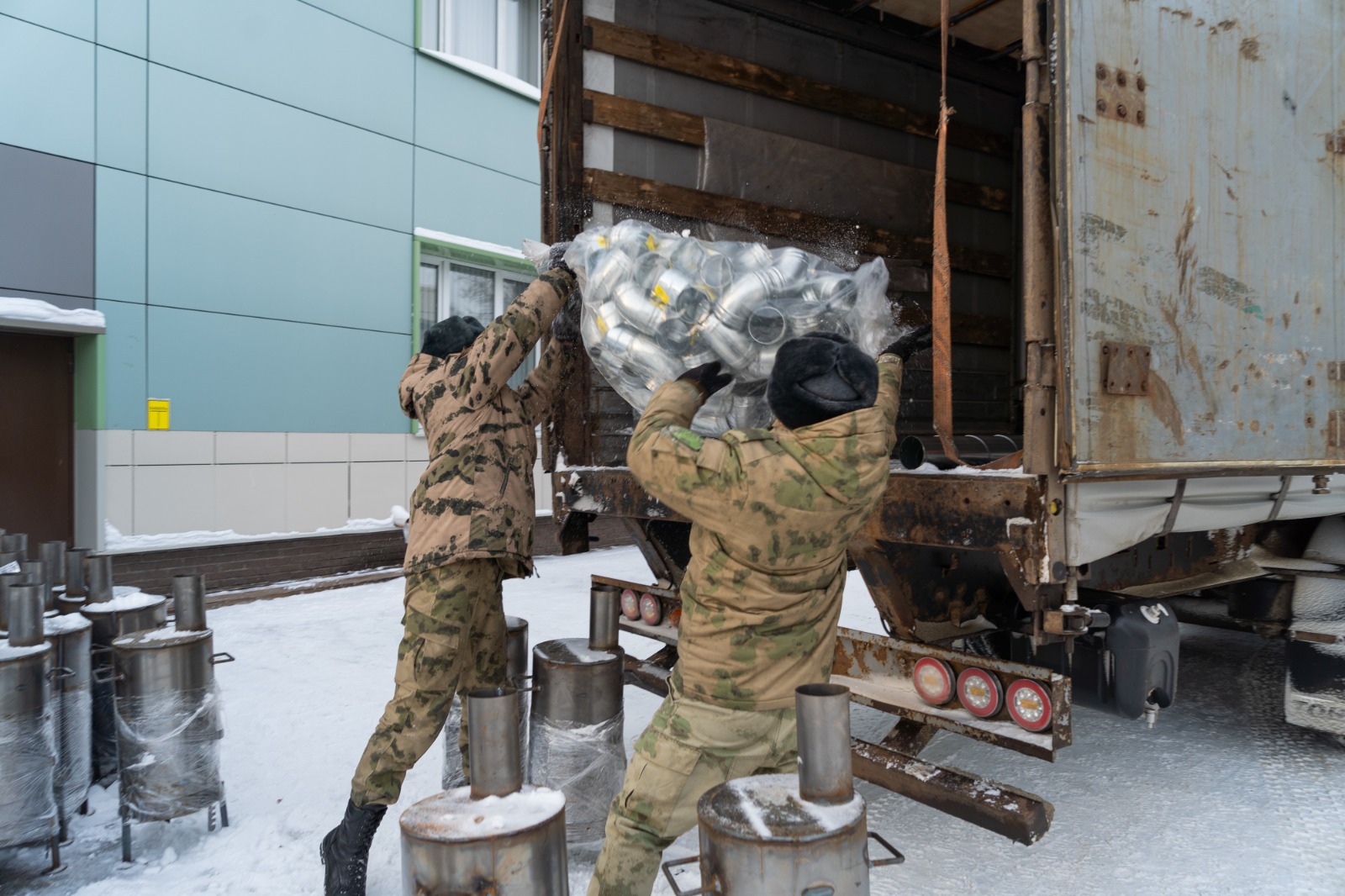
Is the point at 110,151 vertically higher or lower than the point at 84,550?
higher

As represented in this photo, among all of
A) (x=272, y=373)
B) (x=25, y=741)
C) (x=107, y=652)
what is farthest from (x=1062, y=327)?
(x=272, y=373)

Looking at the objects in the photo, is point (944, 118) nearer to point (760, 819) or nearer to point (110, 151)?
point (760, 819)

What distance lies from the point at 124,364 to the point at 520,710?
5.01 m

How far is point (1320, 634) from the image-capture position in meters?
3.60

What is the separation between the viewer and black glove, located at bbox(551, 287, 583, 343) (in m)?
3.37

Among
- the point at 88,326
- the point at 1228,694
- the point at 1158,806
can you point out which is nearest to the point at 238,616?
the point at 88,326

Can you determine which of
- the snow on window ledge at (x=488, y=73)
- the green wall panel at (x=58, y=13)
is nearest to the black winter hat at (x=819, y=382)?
the green wall panel at (x=58, y=13)

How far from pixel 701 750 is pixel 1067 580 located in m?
1.07

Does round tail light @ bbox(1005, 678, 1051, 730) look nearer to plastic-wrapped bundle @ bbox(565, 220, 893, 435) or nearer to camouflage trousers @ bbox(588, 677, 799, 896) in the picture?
camouflage trousers @ bbox(588, 677, 799, 896)

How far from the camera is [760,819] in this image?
4.87ft

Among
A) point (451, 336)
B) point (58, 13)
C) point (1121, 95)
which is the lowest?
point (451, 336)

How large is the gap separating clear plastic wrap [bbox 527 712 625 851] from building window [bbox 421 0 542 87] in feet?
24.1

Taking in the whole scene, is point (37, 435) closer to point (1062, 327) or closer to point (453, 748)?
point (453, 748)

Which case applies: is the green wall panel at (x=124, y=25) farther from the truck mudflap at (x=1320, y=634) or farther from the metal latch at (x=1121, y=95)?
the truck mudflap at (x=1320, y=634)
